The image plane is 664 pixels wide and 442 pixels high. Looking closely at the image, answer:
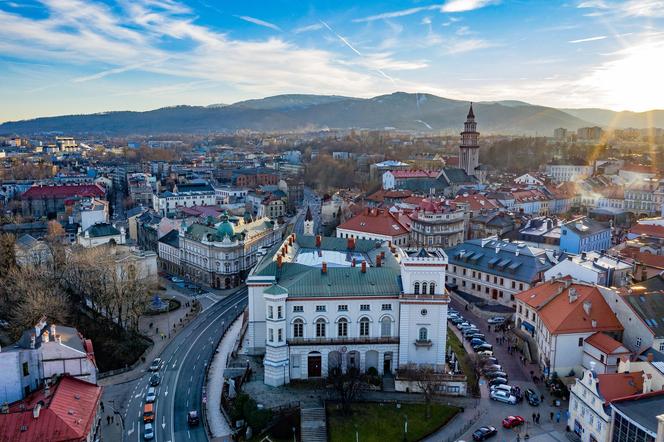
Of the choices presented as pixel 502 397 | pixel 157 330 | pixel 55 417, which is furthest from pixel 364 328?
pixel 157 330

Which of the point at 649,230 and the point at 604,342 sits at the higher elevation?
the point at 649,230

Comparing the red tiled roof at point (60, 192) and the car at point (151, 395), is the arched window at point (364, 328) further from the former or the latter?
the red tiled roof at point (60, 192)

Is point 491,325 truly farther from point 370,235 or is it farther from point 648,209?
point 648,209

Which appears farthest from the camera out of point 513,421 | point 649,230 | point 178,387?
point 649,230

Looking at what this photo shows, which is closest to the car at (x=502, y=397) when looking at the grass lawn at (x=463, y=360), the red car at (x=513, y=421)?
the grass lawn at (x=463, y=360)

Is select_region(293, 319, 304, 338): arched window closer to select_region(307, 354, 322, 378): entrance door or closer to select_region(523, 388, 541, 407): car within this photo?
select_region(307, 354, 322, 378): entrance door

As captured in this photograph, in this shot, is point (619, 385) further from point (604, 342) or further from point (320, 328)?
point (320, 328)
